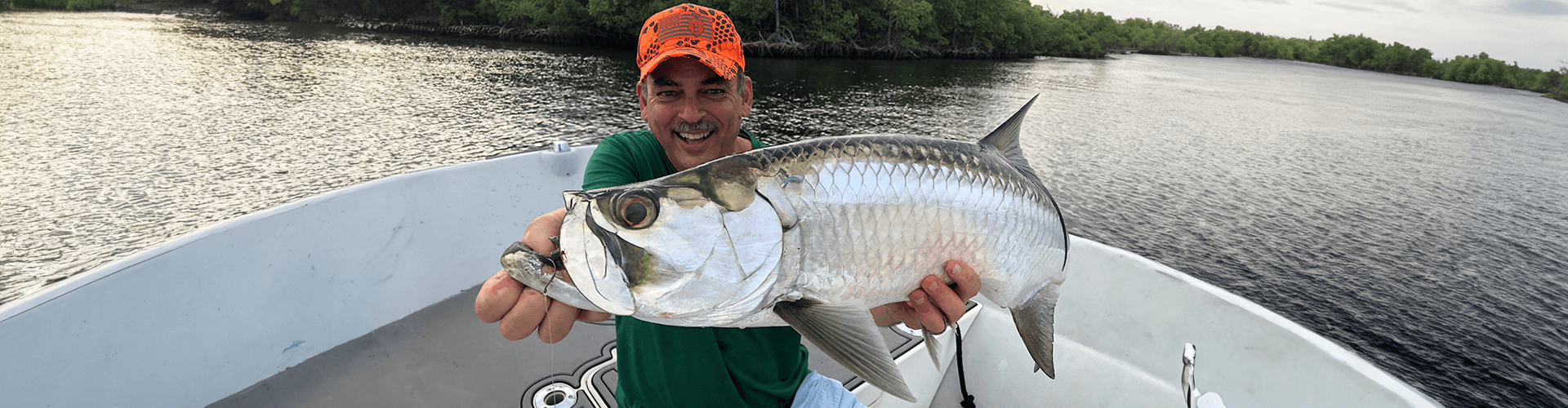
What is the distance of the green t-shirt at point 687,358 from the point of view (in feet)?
6.33

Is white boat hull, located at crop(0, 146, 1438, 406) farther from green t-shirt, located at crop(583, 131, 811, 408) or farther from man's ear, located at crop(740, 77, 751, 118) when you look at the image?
man's ear, located at crop(740, 77, 751, 118)

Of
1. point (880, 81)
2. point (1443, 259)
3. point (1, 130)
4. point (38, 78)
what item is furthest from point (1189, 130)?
point (38, 78)

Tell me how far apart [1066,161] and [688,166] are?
18.5m

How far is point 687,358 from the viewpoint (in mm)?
1924

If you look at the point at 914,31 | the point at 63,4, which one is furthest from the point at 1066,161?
the point at 63,4

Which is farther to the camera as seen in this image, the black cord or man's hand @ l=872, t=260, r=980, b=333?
the black cord

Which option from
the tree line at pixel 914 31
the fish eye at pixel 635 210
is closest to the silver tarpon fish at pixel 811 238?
the fish eye at pixel 635 210

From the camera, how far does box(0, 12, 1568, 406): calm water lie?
10.3 m

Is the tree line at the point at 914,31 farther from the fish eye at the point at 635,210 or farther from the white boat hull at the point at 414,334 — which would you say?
the fish eye at the point at 635,210

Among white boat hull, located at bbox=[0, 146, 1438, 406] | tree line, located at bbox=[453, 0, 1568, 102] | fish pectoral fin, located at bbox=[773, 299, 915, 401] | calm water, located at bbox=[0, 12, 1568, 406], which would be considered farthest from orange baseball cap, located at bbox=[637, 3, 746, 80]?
tree line, located at bbox=[453, 0, 1568, 102]

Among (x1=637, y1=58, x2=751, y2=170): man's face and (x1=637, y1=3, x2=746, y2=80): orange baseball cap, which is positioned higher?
(x1=637, y1=3, x2=746, y2=80): orange baseball cap

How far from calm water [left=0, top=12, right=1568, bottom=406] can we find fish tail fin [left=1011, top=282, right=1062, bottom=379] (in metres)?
10.4

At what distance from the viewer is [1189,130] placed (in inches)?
976

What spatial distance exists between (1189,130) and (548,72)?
1173 inches
